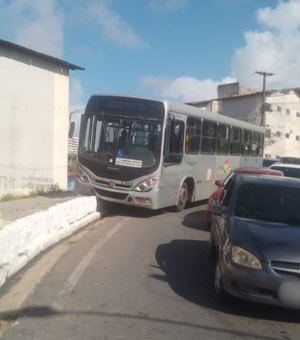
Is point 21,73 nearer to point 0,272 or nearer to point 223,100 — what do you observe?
point 0,272

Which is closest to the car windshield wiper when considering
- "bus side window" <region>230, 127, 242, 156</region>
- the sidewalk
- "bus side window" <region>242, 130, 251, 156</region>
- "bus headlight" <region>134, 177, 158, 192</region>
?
the sidewalk

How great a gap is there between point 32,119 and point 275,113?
48.0m

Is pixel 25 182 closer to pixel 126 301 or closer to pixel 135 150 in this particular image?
pixel 135 150

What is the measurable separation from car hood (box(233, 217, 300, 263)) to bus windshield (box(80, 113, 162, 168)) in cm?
655

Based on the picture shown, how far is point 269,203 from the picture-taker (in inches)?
288

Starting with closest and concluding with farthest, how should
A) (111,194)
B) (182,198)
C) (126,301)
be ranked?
(126,301)
(111,194)
(182,198)

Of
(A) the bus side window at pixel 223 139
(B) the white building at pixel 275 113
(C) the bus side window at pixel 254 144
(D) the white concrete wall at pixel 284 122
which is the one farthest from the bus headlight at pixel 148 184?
(D) the white concrete wall at pixel 284 122

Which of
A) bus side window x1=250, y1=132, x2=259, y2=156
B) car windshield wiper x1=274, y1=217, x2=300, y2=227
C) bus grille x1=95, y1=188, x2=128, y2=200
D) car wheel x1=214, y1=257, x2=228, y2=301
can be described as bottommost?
car wheel x1=214, y1=257, x2=228, y2=301

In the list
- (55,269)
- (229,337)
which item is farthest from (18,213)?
(229,337)

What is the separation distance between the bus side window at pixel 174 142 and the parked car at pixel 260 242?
18.9ft

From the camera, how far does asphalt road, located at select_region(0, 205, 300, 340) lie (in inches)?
210

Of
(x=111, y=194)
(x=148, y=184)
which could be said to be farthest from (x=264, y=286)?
(x=111, y=194)

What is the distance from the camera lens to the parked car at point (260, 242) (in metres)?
5.64

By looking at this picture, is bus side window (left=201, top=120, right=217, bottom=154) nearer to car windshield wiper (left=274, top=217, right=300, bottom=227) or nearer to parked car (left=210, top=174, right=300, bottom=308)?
parked car (left=210, top=174, right=300, bottom=308)
